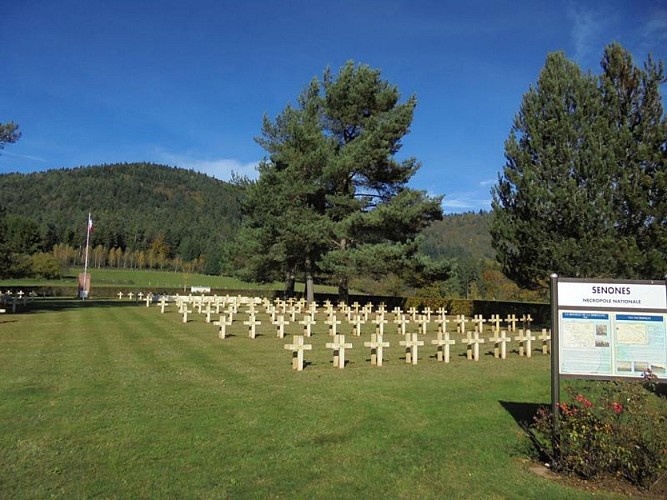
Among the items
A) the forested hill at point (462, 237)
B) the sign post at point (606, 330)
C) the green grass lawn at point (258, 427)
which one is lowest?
the green grass lawn at point (258, 427)

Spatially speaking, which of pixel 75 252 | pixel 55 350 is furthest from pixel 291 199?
pixel 75 252

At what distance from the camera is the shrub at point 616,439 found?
4953mm

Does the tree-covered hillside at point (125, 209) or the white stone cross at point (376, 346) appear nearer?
the white stone cross at point (376, 346)

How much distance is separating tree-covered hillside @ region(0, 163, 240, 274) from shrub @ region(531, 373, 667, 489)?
4178 inches

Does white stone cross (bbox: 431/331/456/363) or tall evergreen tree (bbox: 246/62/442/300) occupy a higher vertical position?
tall evergreen tree (bbox: 246/62/442/300)

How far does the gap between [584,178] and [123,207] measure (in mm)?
158635

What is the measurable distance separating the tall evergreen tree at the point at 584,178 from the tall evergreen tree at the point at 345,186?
8160mm

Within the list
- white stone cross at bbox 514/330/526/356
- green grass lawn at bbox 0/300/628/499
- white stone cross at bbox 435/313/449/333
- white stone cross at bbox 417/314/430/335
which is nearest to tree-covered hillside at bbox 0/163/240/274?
white stone cross at bbox 435/313/449/333

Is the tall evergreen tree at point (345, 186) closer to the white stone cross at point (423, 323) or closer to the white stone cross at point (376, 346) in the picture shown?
the white stone cross at point (423, 323)

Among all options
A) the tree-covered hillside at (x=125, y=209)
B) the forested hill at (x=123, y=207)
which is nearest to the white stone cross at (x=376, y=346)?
the tree-covered hillside at (x=125, y=209)

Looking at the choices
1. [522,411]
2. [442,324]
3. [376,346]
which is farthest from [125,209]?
[522,411]

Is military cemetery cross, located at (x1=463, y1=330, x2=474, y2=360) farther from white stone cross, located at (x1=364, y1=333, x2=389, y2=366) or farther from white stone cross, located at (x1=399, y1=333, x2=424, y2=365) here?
white stone cross, located at (x1=364, y1=333, x2=389, y2=366)

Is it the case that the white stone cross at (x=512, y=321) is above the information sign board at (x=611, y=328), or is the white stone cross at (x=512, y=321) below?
below

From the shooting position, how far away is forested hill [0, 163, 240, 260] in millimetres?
123375
